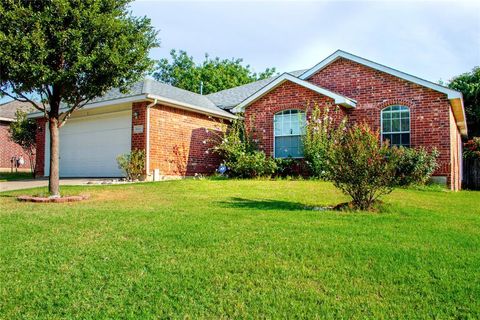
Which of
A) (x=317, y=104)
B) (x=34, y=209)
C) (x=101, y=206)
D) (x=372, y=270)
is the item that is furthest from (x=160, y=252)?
(x=317, y=104)

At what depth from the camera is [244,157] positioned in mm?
14070

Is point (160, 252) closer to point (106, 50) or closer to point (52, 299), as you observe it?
point (52, 299)

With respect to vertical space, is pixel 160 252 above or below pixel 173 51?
below

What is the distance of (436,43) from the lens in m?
11.6

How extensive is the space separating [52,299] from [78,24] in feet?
20.0

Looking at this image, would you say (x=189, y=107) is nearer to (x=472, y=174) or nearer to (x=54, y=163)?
(x=54, y=163)

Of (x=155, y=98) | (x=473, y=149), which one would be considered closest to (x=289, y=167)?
(x=155, y=98)

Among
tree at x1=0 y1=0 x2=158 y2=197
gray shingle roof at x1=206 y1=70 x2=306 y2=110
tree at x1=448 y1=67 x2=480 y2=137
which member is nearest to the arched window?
gray shingle roof at x1=206 y1=70 x2=306 y2=110

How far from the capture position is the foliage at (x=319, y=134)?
13406 millimetres

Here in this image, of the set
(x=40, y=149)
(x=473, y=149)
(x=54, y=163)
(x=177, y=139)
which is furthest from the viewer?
(x=473, y=149)

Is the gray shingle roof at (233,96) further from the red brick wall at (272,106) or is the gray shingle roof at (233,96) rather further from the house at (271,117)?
the red brick wall at (272,106)

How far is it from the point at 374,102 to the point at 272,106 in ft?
11.8

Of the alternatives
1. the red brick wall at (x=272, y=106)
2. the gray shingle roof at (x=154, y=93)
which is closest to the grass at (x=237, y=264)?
the gray shingle roof at (x=154, y=93)

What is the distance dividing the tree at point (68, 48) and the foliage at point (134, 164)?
4.28m
